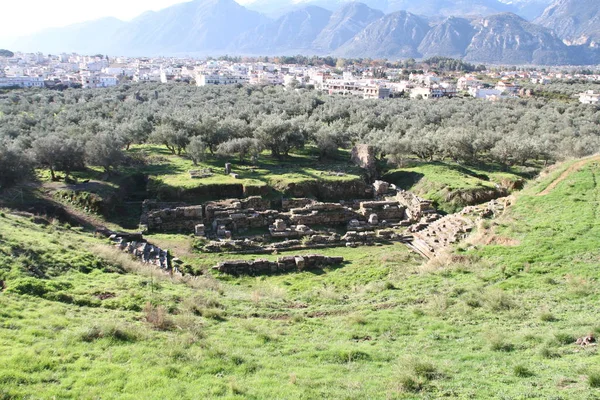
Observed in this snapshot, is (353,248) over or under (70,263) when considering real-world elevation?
under

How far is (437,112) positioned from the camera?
70.6 meters

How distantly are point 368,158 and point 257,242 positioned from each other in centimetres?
1991

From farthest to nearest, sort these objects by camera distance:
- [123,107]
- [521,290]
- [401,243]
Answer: [123,107] < [401,243] < [521,290]

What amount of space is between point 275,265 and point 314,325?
10.8m

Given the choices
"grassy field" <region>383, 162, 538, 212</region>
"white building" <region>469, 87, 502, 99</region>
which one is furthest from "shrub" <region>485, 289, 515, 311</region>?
"white building" <region>469, 87, 502, 99</region>

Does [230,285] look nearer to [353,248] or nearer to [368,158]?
[353,248]

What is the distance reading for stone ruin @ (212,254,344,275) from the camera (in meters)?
25.5

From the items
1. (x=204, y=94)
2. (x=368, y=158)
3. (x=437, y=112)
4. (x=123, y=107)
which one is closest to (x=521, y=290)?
(x=368, y=158)

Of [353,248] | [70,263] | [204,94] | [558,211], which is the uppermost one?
[204,94]

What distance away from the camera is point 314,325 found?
15.5m

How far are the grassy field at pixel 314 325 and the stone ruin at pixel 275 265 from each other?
1663 mm

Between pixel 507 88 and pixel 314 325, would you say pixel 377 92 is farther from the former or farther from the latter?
pixel 314 325

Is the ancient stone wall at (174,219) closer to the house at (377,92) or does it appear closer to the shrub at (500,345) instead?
the shrub at (500,345)

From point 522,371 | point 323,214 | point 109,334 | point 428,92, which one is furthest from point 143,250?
point 428,92
